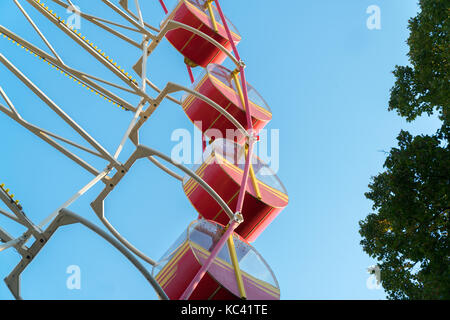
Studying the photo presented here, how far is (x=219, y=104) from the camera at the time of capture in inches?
470

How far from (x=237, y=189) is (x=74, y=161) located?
316 centimetres

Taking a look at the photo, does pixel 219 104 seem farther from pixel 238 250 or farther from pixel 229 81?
pixel 238 250

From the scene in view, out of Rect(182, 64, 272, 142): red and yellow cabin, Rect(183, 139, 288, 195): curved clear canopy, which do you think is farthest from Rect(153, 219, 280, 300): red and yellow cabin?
Rect(182, 64, 272, 142): red and yellow cabin

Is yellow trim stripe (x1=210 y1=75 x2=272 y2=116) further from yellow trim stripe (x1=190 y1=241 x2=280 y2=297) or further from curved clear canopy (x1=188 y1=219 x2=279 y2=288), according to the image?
yellow trim stripe (x1=190 y1=241 x2=280 y2=297)

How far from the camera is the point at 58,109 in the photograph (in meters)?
8.46

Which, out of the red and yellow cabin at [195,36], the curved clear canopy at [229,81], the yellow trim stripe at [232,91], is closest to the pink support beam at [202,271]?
the yellow trim stripe at [232,91]

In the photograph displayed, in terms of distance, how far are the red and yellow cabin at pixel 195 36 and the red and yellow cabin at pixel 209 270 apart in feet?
24.3

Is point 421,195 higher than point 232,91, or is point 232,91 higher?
point 421,195

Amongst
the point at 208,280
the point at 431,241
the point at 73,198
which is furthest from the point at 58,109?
the point at 431,241

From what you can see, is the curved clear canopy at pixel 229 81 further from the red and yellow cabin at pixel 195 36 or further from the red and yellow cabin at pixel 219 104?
the red and yellow cabin at pixel 195 36

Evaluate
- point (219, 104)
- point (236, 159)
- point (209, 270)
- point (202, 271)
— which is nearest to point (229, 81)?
point (219, 104)

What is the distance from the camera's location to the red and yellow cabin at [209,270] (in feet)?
23.3

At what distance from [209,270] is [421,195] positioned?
3606 millimetres

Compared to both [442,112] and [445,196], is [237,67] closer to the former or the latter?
[442,112]
